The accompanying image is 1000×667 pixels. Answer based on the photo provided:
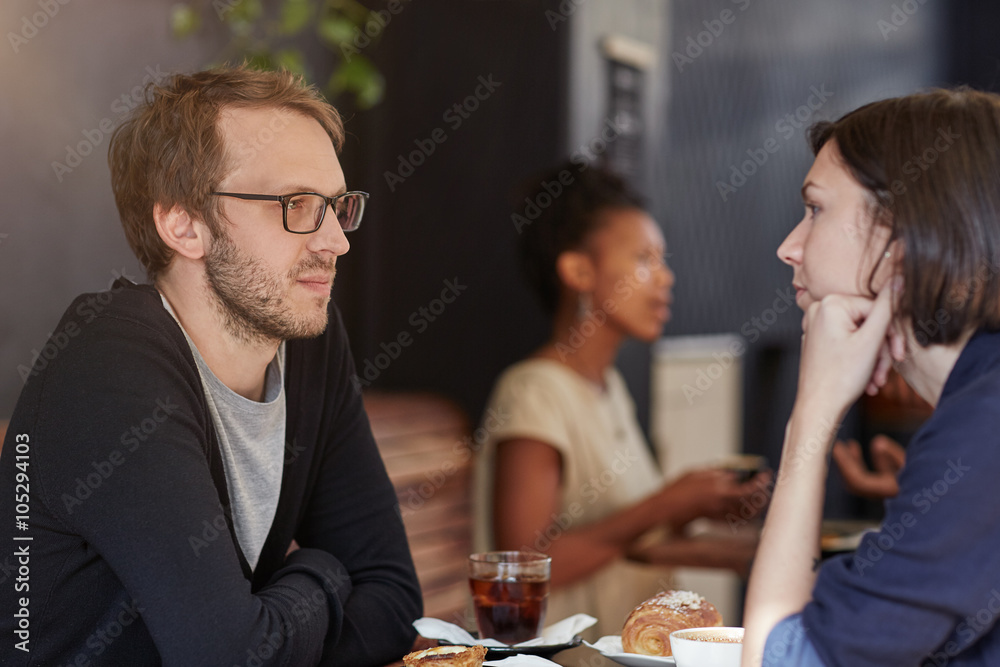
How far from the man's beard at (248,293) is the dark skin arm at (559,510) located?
1084 millimetres

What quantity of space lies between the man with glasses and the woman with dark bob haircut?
1.77 ft

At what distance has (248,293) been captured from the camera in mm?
1290

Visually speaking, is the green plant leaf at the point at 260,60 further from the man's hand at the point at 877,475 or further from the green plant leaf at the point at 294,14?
the man's hand at the point at 877,475

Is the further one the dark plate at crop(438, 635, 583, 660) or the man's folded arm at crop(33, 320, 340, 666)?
the dark plate at crop(438, 635, 583, 660)

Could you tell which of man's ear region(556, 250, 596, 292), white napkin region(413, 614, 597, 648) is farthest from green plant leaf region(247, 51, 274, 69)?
white napkin region(413, 614, 597, 648)

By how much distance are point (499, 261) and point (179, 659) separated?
7.11 ft

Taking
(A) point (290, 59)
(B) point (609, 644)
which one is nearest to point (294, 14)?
(A) point (290, 59)

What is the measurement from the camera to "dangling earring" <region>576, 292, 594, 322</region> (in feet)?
8.60

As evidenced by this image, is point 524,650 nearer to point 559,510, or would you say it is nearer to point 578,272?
point 559,510

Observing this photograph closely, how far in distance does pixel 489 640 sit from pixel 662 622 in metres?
0.21

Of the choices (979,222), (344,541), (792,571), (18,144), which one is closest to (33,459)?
(344,541)

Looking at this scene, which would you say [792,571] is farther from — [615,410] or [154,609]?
[615,410]

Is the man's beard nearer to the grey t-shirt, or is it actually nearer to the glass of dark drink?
the grey t-shirt

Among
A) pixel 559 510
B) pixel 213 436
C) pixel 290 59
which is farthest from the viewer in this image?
pixel 290 59
